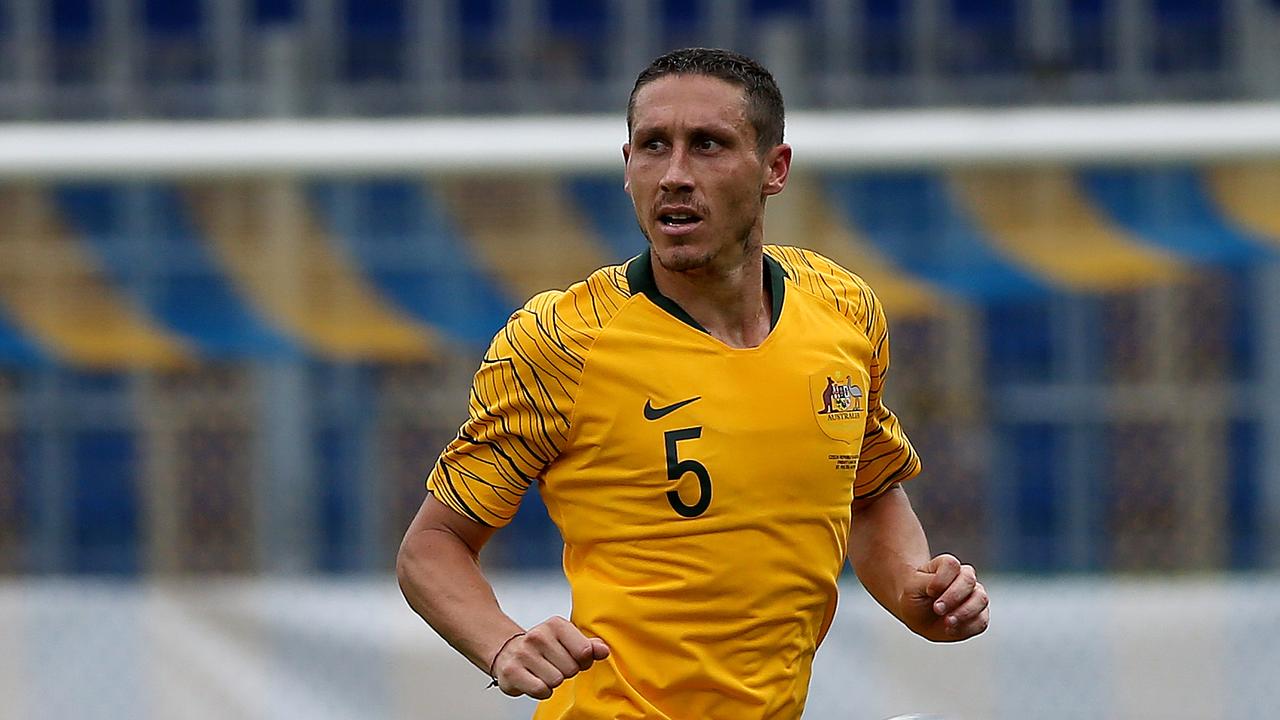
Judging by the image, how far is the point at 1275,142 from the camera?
239 inches

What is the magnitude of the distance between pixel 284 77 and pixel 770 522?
4946 mm

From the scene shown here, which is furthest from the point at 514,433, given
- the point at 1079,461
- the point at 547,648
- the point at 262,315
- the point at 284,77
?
the point at 1079,461

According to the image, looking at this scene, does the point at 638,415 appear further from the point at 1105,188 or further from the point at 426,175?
the point at 1105,188

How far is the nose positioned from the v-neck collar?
0.54 ft

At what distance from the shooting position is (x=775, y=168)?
112 inches

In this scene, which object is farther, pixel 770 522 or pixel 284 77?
pixel 284 77

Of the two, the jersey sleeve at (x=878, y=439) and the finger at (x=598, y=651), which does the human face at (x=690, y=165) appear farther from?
the finger at (x=598, y=651)

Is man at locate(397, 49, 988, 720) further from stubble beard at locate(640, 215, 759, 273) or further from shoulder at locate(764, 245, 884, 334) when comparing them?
shoulder at locate(764, 245, 884, 334)

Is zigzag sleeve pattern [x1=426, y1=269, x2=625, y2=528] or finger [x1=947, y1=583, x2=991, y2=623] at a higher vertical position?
zigzag sleeve pattern [x1=426, y1=269, x2=625, y2=528]

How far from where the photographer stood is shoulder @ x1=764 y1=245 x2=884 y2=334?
2949mm

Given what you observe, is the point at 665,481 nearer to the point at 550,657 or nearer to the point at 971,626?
the point at 550,657

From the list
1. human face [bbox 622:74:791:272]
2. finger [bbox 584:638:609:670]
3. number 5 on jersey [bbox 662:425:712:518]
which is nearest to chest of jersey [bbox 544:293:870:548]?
number 5 on jersey [bbox 662:425:712:518]

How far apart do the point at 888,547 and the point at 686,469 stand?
0.52 m

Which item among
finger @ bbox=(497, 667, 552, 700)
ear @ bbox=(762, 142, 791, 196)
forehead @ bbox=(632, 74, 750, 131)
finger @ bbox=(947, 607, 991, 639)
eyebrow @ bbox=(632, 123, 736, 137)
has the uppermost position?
forehead @ bbox=(632, 74, 750, 131)
